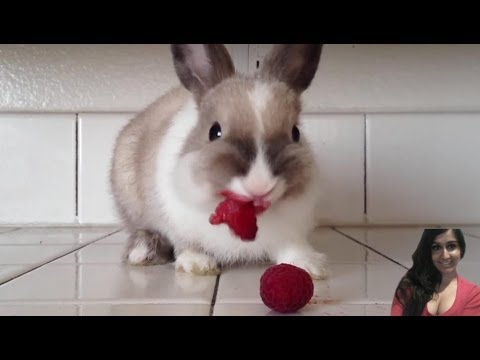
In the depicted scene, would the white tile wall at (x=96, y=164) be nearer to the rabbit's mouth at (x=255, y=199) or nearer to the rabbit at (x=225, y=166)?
the rabbit at (x=225, y=166)

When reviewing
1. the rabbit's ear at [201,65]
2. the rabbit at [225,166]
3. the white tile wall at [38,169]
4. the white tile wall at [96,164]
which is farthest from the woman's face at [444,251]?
the white tile wall at [38,169]

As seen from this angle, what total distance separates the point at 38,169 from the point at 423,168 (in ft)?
4.64

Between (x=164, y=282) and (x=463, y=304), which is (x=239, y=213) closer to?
(x=164, y=282)

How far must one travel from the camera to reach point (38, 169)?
6.47 ft

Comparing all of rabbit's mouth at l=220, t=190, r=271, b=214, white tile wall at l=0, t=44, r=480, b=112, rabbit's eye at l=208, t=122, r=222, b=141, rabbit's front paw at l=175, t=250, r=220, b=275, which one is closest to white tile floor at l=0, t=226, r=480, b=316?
rabbit's front paw at l=175, t=250, r=220, b=275

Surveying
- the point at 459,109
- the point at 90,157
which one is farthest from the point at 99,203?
the point at 459,109

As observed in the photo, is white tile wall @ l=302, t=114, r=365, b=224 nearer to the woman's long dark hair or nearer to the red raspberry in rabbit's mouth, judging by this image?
the red raspberry in rabbit's mouth

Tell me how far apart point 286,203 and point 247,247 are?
0.52 feet

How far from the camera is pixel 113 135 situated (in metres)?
1.96

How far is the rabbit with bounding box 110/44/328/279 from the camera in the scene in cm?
96

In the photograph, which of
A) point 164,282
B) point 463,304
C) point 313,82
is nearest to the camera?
point 463,304

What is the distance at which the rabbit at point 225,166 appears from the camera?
37.7 inches

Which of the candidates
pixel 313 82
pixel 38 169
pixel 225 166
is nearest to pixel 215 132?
pixel 225 166

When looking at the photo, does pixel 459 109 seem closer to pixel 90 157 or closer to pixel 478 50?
pixel 478 50
